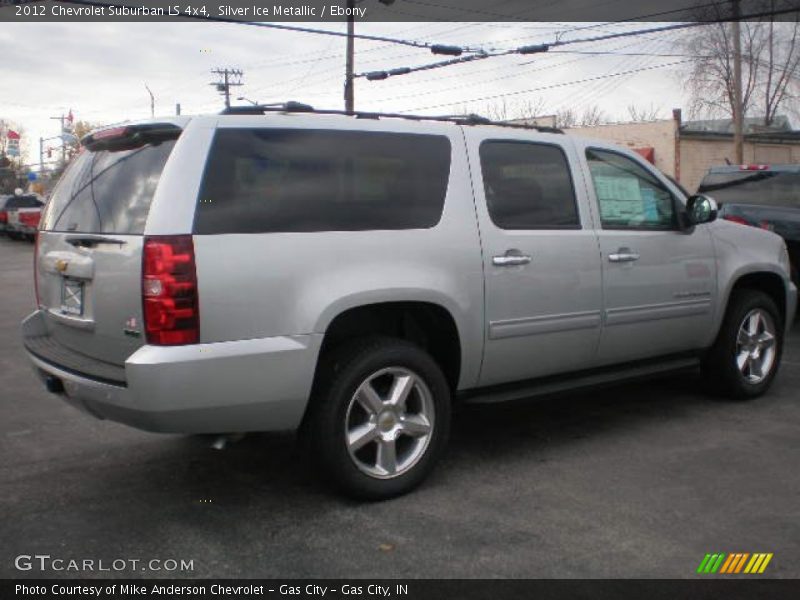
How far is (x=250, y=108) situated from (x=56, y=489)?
224 cm

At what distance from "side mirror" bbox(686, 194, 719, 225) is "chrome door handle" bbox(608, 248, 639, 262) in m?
0.66

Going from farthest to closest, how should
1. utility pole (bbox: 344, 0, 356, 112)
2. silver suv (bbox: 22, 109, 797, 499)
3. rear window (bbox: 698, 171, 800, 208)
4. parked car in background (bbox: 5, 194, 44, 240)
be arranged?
parked car in background (bbox: 5, 194, 44, 240), utility pole (bbox: 344, 0, 356, 112), rear window (bbox: 698, 171, 800, 208), silver suv (bbox: 22, 109, 797, 499)

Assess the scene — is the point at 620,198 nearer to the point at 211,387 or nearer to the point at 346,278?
the point at 346,278

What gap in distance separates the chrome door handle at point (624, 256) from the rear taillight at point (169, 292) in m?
2.66

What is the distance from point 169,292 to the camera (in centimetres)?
342

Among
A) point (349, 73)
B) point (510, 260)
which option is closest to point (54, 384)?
point (510, 260)

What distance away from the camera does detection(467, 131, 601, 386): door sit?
4.46 meters

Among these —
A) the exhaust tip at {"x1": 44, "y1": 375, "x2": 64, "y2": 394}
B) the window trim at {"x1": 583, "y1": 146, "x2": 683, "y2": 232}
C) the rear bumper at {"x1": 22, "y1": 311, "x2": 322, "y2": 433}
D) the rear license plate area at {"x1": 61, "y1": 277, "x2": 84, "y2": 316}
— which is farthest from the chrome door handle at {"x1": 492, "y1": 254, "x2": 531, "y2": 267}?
the exhaust tip at {"x1": 44, "y1": 375, "x2": 64, "y2": 394}

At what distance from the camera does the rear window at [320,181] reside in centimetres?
365

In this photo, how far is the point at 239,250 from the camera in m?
3.57

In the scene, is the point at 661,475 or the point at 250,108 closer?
the point at 250,108

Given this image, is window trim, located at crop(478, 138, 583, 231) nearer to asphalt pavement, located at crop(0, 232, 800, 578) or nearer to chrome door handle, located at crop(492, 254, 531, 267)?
chrome door handle, located at crop(492, 254, 531, 267)
